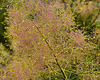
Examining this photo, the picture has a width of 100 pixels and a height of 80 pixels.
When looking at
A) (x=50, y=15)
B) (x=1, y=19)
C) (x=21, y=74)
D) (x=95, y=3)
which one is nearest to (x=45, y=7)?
(x=50, y=15)

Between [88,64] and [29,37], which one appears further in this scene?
[88,64]

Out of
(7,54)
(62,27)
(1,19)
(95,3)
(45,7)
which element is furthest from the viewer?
(95,3)

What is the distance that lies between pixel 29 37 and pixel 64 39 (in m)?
0.39

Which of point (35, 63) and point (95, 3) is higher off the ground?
point (95, 3)

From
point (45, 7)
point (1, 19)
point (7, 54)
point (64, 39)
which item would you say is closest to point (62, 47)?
point (64, 39)

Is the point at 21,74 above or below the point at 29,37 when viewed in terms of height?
below

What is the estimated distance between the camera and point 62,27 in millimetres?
1322

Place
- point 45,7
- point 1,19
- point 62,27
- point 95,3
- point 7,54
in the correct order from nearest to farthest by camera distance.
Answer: point 45,7 → point 62,27 → point 7,54 → point 1,19 → point 95,3

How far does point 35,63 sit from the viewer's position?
124cm

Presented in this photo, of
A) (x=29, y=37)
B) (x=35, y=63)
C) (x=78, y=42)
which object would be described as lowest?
(x=35, y=63)

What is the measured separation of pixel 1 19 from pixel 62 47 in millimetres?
927

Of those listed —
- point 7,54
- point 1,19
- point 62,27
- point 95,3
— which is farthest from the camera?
point 95,3

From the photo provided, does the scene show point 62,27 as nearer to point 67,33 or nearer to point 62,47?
point 67,33

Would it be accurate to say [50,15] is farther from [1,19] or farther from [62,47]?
[1,19]
